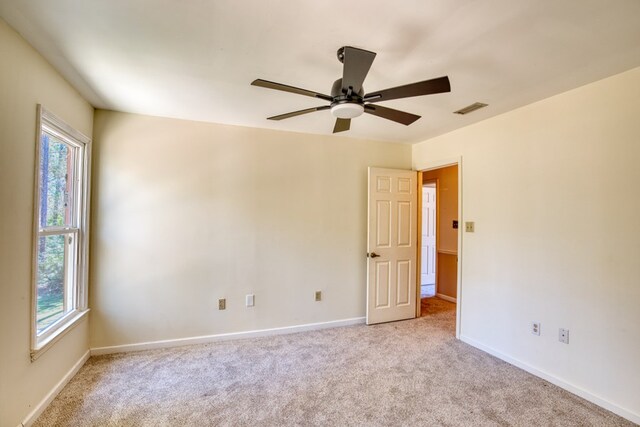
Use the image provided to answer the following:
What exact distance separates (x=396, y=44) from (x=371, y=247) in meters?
2.45

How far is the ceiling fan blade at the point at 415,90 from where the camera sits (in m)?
1.52

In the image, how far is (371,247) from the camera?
12.2ft

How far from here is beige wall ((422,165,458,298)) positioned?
491 cm

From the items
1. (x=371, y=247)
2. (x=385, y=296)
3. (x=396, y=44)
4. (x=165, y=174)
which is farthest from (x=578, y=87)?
(x=165, y=174)

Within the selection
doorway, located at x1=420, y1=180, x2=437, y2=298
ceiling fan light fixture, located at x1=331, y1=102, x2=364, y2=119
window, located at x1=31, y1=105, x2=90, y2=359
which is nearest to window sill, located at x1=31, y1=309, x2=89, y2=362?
window, located at x1=31, y1=105, x2=90, y2=359

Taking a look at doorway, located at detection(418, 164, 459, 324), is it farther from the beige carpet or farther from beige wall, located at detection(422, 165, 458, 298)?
the beige carpet

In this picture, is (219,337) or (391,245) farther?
(391,245)

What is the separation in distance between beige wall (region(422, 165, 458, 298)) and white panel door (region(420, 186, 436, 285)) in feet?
1.55

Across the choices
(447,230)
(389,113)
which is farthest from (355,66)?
(447,230)

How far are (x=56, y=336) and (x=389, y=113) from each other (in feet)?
9.31

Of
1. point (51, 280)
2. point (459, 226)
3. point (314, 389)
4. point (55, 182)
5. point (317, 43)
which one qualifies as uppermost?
point (317, 43)

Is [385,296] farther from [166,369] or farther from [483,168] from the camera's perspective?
[166,369]

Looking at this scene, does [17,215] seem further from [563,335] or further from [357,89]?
[563,335]

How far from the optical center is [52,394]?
212cm
